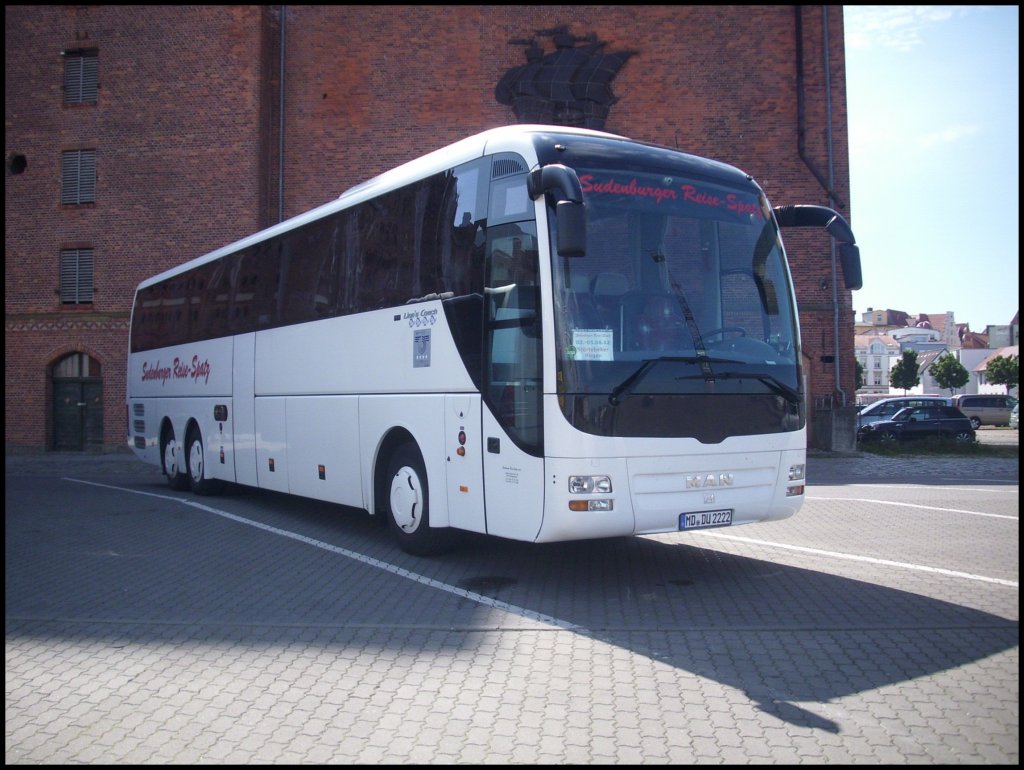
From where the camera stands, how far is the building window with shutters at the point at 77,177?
90.2 feet

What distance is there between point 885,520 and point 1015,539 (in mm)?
1725

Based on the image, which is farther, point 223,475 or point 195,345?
point 195,345

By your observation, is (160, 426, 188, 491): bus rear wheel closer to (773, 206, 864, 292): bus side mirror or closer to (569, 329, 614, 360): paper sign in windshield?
(569, 329, 614, 360): paper sign in windshield

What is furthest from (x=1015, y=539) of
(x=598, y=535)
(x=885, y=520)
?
(x=598, y=535)

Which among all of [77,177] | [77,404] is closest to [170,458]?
[77,404]

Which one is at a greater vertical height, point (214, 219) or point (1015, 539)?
point (214, 219)

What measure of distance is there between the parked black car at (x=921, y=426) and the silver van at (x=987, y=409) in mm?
16031

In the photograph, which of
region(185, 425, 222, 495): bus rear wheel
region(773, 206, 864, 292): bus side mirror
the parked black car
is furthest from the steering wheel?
the parked black car

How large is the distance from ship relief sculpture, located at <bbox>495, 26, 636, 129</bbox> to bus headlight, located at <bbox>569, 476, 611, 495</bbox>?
66.4 ft

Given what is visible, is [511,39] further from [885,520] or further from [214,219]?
[885,520]

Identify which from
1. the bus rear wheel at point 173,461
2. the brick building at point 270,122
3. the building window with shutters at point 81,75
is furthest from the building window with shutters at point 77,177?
the bus rear wheel at point 173,461

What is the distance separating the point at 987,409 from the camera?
1772 inches

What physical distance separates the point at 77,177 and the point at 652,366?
84.3 feet

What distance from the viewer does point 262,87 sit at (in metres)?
26.7
